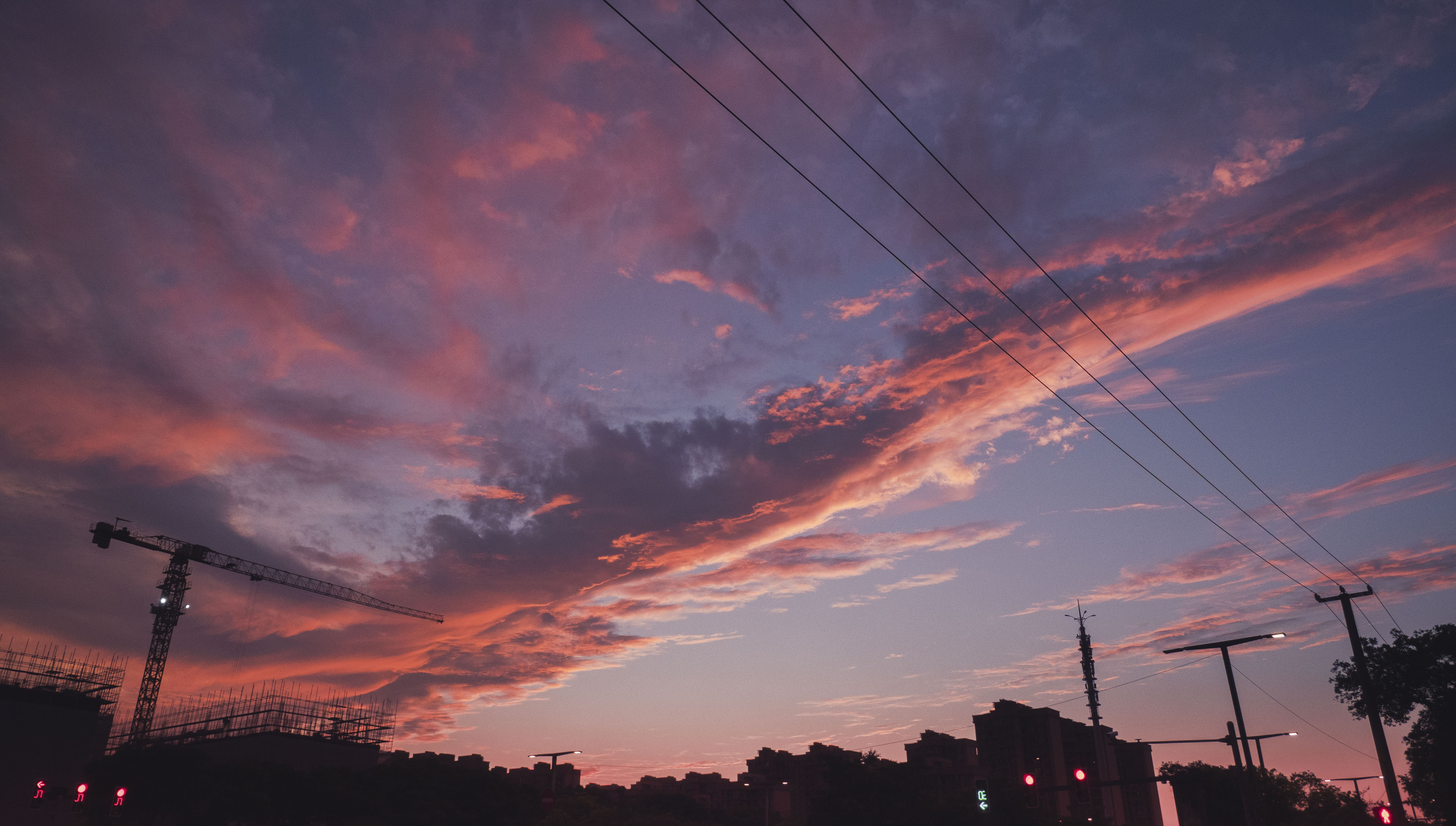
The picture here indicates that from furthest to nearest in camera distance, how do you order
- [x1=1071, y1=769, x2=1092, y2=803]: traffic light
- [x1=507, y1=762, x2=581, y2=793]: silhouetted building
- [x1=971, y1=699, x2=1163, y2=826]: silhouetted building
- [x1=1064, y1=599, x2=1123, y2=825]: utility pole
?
[x1=507, y1=762, x2=581, y2=793]: silhouetted building < [x1=971, y1=699, x2=1163, y2=826]: silhouetted building < [x1=1064, y1=599, x2=1123, y2=825]: utility pole < [x1=1071, y1=769, x2=1092, y2=803]: traffic light

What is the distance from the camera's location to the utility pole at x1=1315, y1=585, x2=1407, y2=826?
30328mm

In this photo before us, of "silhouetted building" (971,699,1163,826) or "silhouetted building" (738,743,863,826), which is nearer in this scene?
"silhouetted building" (971,699,1163,826)

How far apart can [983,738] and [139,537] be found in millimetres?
140675

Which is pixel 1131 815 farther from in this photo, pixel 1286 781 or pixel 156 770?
pixel 156 770

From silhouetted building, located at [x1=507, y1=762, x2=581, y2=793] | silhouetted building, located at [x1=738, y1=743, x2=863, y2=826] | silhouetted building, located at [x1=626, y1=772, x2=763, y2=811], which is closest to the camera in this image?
silhouetted building, located at [x1=738, y1=743, x2=863, y2=826]

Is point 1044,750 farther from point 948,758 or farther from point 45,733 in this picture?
point 45,733

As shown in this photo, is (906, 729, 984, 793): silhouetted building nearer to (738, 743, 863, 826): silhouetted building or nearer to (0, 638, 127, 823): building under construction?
(738, 743, 863, 826): silhouetted building

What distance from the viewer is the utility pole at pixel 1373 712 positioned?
30328mm

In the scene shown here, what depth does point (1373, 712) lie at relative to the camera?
3338 cm

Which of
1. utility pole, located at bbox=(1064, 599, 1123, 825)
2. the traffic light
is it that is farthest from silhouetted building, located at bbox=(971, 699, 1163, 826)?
the traffic light

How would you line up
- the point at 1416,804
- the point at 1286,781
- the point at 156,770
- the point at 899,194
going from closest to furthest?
the point at 899,194 → the point at 156,770 → the point at 1416,804 → the point at 1286,781

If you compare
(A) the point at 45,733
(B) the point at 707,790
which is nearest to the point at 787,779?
(B) the point at 707,790

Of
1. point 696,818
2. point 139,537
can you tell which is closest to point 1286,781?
point 696,818

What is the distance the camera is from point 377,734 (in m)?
87.3
